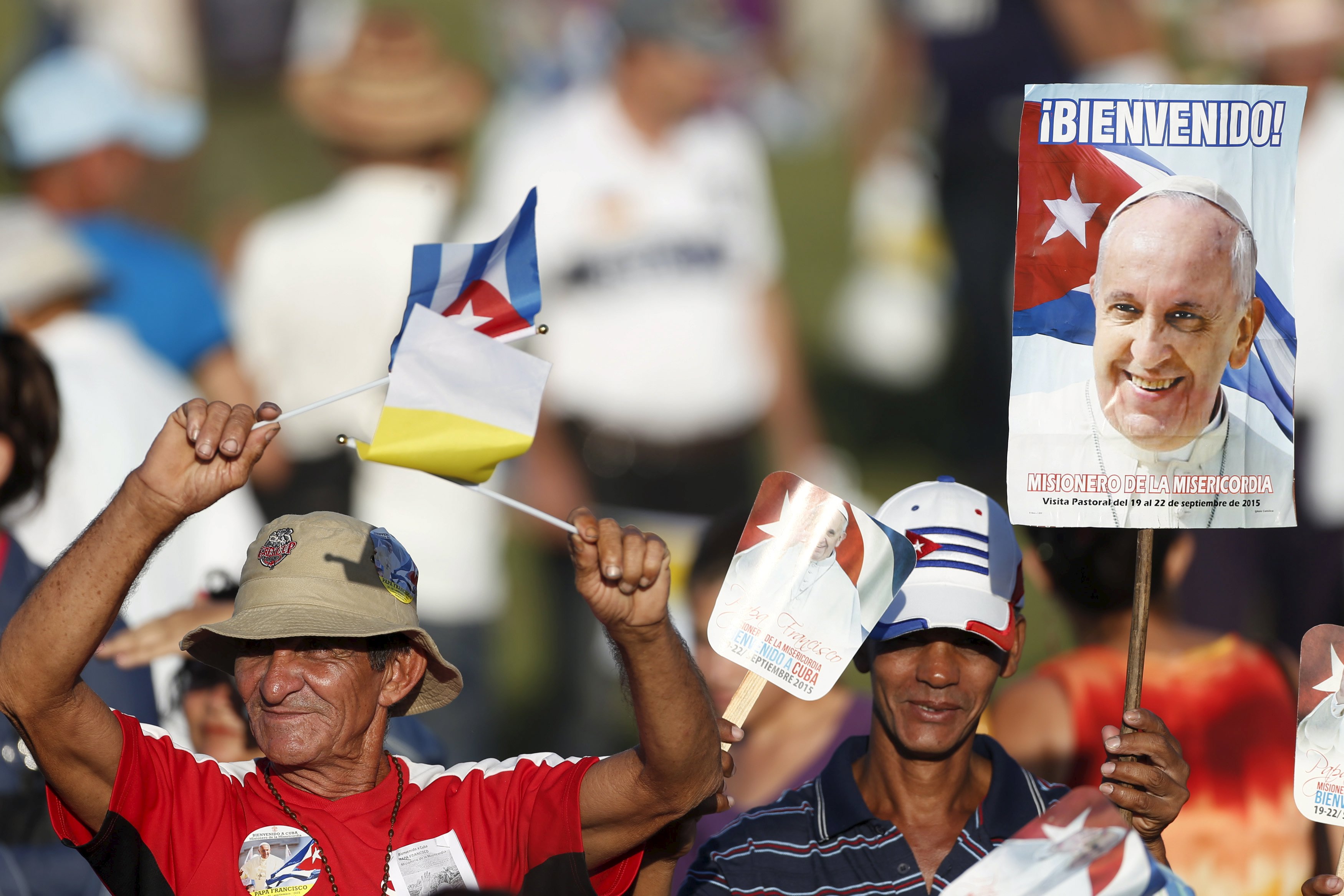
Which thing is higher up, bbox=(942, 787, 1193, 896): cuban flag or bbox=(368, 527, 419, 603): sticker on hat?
bbox=(368, 527, 419, 603): sticker on hat

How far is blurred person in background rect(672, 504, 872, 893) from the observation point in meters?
3.84

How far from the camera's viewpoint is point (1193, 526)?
8.70ft

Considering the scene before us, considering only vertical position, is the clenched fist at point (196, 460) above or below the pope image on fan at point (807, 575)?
above

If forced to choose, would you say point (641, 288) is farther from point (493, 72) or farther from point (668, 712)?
point (668, 712)

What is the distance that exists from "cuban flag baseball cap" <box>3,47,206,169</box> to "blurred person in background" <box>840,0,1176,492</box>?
2876 mm

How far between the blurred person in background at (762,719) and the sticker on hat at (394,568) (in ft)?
4.33

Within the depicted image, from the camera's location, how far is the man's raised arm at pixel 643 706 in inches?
87.1

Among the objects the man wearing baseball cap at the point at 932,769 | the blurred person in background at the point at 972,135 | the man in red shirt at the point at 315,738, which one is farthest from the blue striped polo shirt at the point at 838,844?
the blurred person in background at the point at 972,135

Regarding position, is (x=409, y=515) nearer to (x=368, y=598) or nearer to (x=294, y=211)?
(x=294, y=211)

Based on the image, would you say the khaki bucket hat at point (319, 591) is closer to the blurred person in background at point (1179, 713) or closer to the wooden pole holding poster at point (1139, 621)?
the wooden pole holding poster at point (1139, 621)

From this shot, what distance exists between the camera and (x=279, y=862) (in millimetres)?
2363

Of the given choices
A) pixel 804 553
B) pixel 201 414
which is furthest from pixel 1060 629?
pixel 201 414

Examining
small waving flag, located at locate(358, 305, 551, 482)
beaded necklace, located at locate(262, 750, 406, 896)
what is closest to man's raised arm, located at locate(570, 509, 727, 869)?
small waving flag, located at locate(358, 305, 551, 482)

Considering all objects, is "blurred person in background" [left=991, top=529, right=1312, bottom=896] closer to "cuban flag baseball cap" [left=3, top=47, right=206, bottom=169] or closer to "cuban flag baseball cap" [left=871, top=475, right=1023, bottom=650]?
"cuban flag baseball cap" [left=871, top=475, right=1023, bottom=650]
